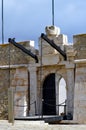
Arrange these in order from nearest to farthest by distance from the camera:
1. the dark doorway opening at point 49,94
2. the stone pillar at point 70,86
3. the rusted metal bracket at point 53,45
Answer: the rusted metal bracket at point 53,45 < the stone pillar at point 70,86 < the dark doorway opening at point 49,94

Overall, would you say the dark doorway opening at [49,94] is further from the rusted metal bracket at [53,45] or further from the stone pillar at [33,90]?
the rusted metal bracket at [53,45]

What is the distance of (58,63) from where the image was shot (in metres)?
13.7

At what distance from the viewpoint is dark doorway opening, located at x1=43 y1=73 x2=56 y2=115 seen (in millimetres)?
14320

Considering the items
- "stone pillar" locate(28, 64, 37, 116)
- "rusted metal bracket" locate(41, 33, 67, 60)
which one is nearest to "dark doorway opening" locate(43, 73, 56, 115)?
"stone pillar" locate(28, 64, 37, 116)

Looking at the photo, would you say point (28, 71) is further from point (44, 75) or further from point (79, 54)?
point (79, 54)

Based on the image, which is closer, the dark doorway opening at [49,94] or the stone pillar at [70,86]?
the stone pillar at [70,86]

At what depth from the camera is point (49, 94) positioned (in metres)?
14.4

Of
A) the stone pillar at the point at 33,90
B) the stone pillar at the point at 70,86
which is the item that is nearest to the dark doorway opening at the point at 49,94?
the stone pillar at the point at 33,90

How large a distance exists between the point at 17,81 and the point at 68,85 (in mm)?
2274

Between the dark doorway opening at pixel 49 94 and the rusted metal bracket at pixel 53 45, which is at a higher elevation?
the rusted metal bracket at pixel 53 45

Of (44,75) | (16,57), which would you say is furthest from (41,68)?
(16,57)

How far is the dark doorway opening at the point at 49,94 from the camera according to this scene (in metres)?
14.3

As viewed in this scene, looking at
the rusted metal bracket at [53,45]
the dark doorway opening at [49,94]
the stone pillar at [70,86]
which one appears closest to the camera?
the rusted metal bracket at [53,45]

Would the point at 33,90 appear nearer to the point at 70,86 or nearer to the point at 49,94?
the point at 49,94
